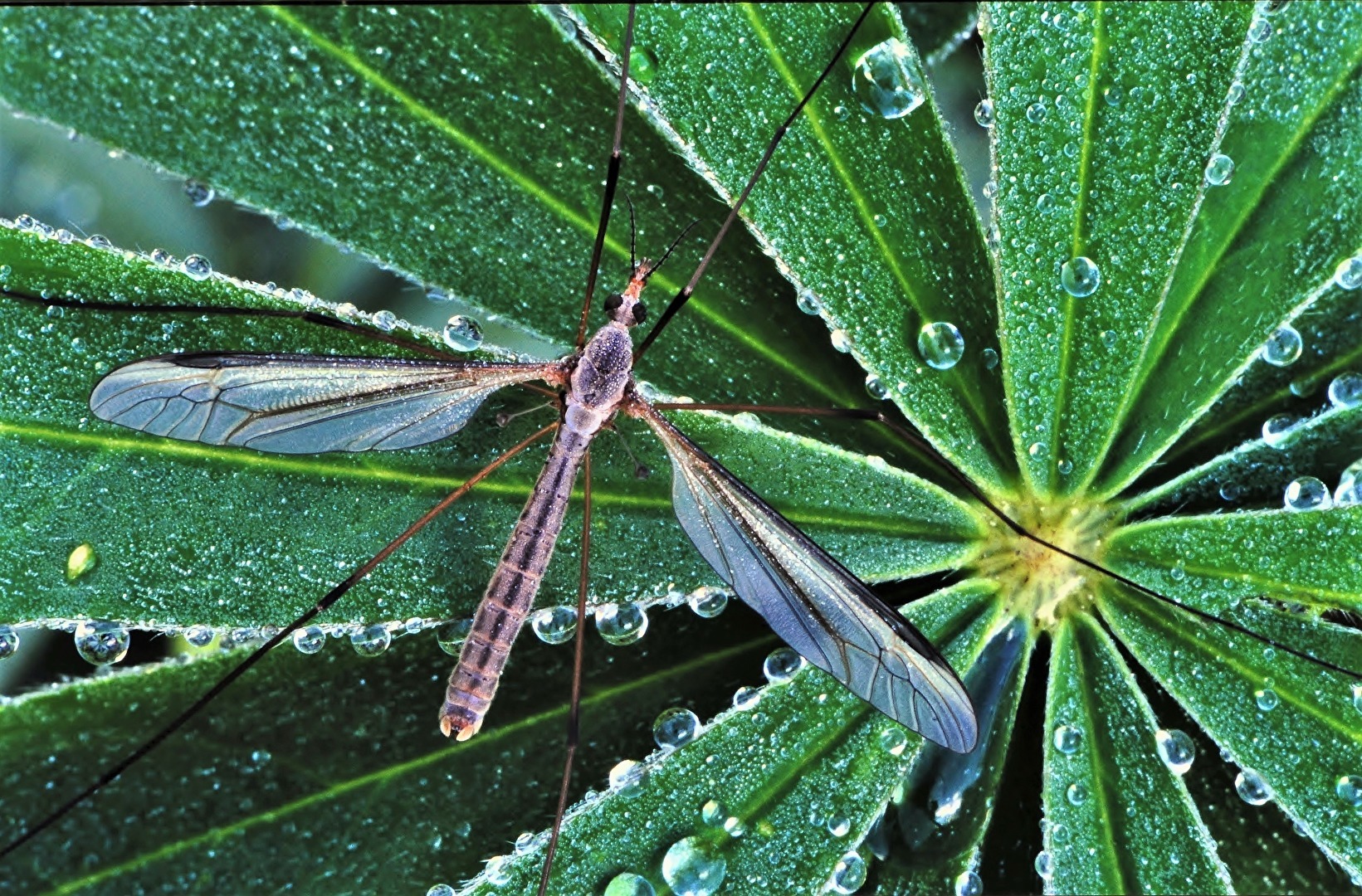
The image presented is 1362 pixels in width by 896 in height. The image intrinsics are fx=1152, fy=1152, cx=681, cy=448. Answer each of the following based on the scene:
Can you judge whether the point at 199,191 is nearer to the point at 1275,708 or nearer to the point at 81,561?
the point at 81,561

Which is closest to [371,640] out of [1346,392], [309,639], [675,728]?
[309,639]

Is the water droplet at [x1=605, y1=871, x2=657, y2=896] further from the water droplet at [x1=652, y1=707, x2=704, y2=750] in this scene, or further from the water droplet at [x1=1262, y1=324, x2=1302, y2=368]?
the water droplet at [x1=1262, y1=324, x2=1302, y2=368]

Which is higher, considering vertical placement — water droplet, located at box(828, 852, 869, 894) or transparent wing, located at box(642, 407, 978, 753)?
transparent wing, located at box(642, 407, 978, 753)

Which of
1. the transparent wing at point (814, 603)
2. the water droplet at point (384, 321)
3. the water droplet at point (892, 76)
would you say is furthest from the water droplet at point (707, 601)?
the water droplet at point (892, 76)

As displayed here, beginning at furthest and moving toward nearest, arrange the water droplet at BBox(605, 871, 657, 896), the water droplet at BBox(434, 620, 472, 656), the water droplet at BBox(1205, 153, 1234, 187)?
1. the water droplet at BBox(434, 620, 472, 656)
2. the water droplet at BBox(1205, 153, 1234, 187)
3. the water droplet at BBox(605, 871, 657, 896)

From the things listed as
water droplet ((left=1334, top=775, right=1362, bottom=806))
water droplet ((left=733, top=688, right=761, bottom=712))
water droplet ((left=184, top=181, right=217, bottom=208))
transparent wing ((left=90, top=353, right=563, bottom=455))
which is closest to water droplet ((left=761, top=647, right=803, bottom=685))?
water droplet ((left=733, top=688, right=761, bottom=712))

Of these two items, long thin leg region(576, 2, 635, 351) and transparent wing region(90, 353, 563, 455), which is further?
long thin leg region(576, 2, 635, 351)
